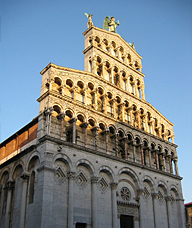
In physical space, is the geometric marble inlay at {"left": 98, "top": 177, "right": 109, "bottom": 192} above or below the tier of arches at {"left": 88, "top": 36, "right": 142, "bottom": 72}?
below

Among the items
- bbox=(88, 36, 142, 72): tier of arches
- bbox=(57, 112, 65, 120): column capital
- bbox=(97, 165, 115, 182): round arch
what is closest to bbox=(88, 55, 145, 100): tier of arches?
bbox=(88, 36, 142, 72): tier of arches

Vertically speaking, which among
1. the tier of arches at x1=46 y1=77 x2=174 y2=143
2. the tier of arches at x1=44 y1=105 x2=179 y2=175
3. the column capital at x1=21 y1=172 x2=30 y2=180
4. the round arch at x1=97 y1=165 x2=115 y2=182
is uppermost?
the tier of arches at x1=46 y1=77 x2=174 y2=143

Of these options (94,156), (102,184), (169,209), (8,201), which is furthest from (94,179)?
(169,209)

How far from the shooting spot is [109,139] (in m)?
25.5

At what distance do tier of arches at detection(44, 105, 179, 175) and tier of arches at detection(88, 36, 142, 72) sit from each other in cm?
946

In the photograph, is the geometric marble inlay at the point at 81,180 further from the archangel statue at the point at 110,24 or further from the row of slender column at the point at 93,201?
the archangel statue at the point at 110,24

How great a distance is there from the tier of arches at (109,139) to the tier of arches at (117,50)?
9.46m

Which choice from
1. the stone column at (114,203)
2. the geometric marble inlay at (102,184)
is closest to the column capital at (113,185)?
the stone column at (114,203)

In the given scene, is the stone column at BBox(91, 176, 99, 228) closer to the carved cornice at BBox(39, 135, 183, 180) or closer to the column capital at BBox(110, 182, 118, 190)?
the column capital at BBox(110, 182, 118, 190)

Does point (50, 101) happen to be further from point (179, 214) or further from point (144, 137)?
point (179, 214)

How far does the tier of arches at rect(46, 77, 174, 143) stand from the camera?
79.9ft

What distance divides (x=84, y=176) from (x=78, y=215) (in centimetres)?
290

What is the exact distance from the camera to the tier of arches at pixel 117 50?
3030 cm

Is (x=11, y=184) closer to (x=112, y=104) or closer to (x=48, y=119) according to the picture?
(x=48, y=119)
